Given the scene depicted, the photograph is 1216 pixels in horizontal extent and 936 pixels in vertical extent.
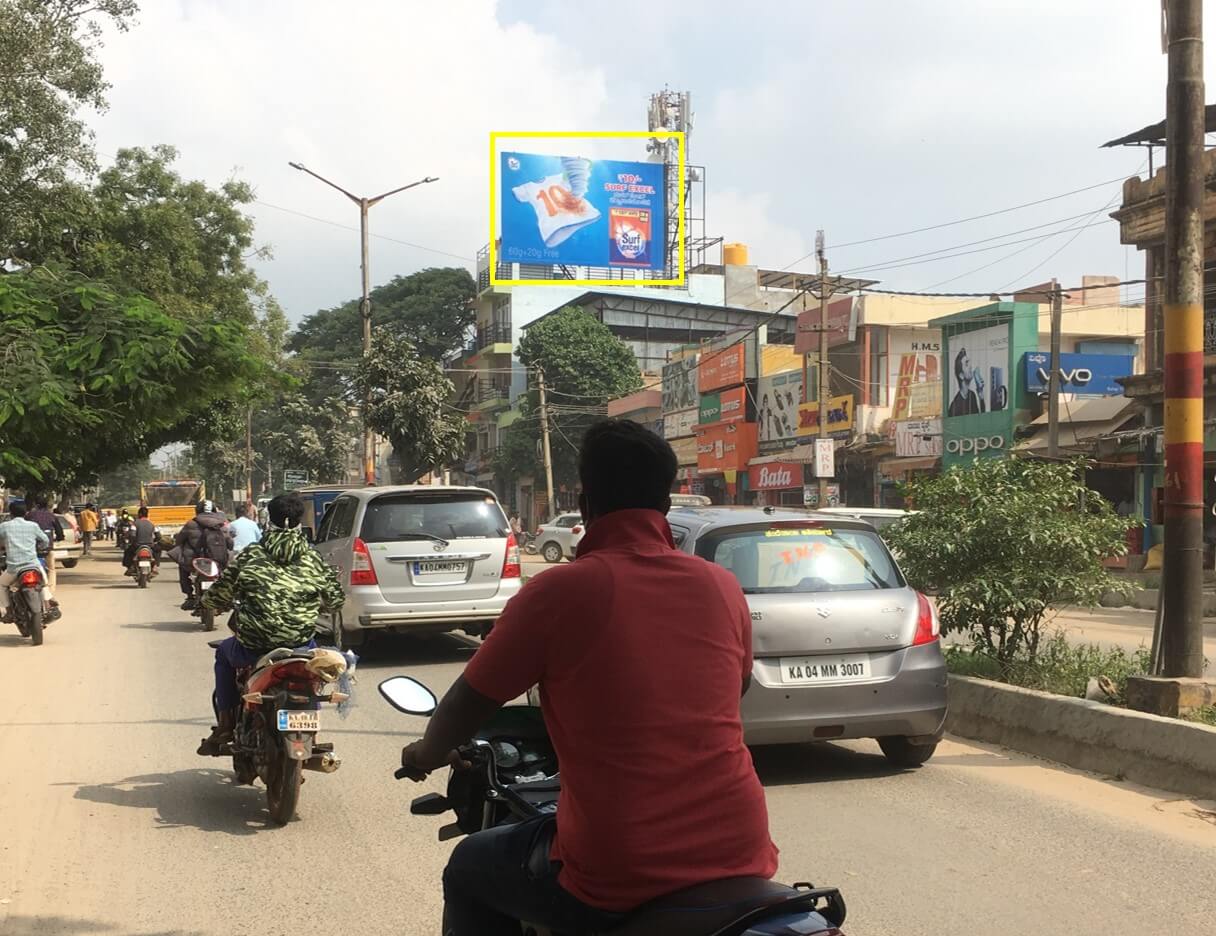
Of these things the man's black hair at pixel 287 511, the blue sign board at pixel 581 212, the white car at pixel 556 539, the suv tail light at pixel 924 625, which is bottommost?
the white car at pixel 556 539

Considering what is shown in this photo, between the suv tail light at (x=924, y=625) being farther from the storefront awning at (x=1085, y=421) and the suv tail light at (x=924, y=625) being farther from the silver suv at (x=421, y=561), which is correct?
the storefront awning at (x=1085, y=421)

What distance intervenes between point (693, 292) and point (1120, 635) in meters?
47.7

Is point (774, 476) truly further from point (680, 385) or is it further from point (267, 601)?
point (267, 601)

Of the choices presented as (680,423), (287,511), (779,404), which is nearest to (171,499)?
(680,423)

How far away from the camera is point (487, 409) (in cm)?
7300

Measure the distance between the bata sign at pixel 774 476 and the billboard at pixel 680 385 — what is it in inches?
284

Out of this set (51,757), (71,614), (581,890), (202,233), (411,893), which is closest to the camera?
(581,890)

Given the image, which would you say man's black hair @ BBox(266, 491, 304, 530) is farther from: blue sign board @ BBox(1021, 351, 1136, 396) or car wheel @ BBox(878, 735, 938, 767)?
blue sign board @ BBox(1021, 351, 1136, 396)

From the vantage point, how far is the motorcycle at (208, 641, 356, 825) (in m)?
6.00

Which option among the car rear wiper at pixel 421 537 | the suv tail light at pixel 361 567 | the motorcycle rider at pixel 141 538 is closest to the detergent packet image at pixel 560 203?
the motorcycle rider at pixel 141 538

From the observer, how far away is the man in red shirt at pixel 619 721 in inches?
89.5

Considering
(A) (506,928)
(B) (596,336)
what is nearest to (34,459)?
(A) (506,928)

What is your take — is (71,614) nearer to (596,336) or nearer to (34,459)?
(34,459)

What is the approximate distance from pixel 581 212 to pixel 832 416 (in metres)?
11.3
